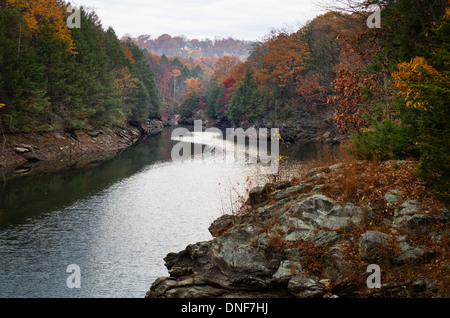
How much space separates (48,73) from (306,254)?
32808mm

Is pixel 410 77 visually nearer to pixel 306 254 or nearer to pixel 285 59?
pixel 306 254

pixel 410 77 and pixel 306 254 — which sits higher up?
pixel 410 77

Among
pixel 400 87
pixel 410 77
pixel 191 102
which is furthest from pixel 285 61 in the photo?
pixel 191 102

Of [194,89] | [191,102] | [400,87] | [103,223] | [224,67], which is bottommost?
[103,223]

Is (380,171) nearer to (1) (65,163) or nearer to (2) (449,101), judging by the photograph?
(2) (449,101)

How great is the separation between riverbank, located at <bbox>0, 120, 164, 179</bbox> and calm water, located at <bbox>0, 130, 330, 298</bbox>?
127 inches

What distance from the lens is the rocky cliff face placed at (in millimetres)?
7359

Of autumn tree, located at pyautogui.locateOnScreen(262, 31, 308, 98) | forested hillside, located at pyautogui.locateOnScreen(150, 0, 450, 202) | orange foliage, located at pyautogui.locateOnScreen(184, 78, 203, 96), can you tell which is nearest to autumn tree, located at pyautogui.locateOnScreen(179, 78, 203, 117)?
orange foliage, located at pyautogui.locateOnScreen(184, 78, 203, 96)

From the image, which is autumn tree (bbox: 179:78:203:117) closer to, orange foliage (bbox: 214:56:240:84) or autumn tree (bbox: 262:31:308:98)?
Answer: orange foliage (bbox: 214:56:240:84)

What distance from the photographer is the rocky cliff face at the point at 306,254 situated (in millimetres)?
7359

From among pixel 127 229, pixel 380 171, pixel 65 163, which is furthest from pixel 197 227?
pixel 65 163

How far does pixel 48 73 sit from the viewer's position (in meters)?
33.7
